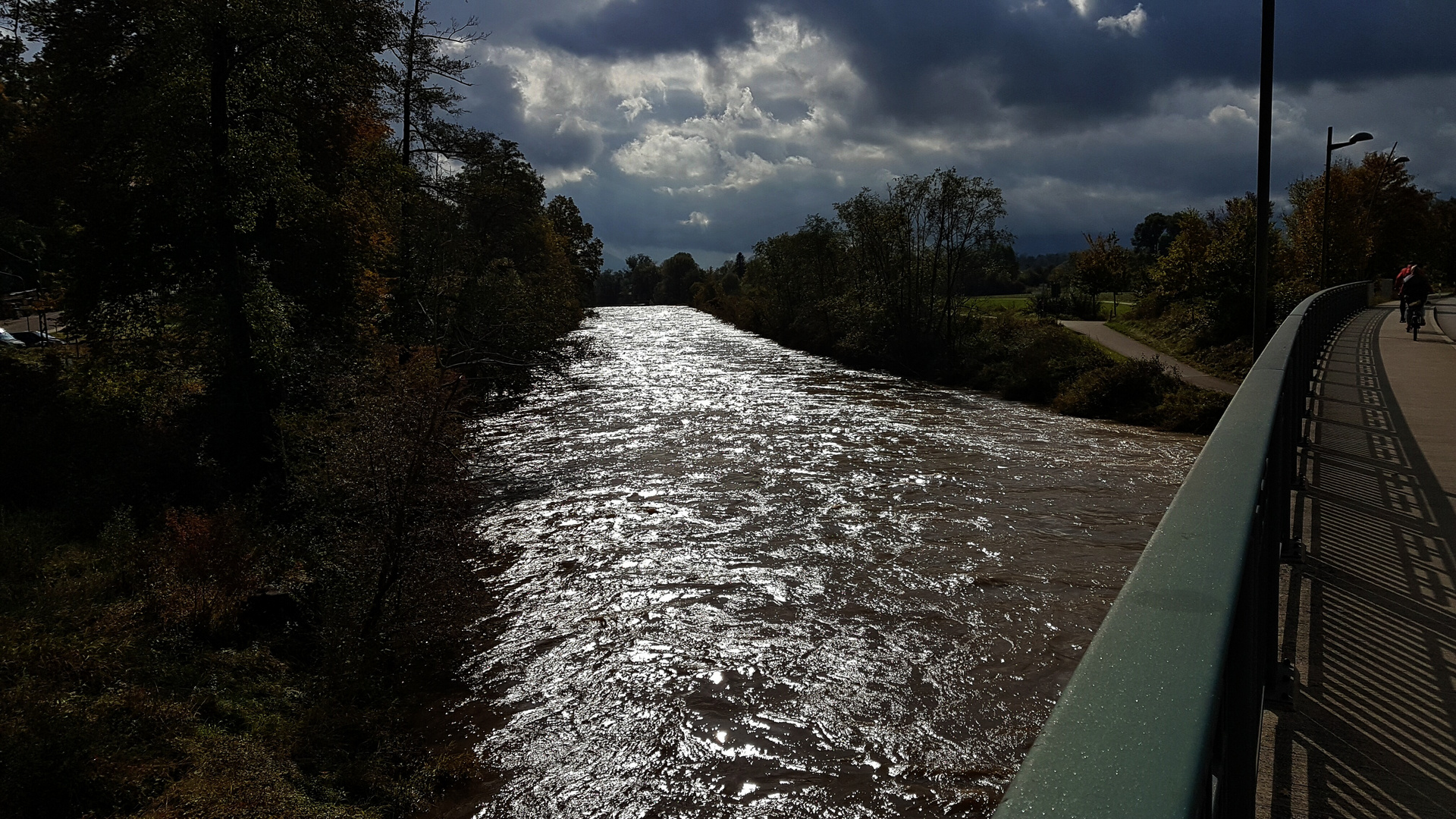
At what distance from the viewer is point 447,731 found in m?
7.41

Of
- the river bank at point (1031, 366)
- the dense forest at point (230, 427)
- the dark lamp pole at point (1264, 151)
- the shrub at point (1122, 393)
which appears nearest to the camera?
the dense forest at point (230, 427)

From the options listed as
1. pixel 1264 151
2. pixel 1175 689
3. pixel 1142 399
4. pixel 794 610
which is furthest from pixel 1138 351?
pixel 1175 689

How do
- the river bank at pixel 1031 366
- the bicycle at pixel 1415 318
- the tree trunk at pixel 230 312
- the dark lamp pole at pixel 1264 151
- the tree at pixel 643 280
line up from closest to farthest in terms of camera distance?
the dark lamp pole at pixel 1264 151
the tree trunk at pixel 230 312
the bicycle at pixel 1415 318
the river bank at pixel 1031 366
the tree at pixel 643 280

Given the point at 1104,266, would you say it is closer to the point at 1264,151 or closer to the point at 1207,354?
the point at 1207,354

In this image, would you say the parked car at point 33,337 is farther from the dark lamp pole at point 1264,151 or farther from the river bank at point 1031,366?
the dark lamp pole at point 1264,151

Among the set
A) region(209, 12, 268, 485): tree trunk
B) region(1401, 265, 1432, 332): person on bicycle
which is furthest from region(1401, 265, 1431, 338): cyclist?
region(209, 12, 268, 485): tree trunk

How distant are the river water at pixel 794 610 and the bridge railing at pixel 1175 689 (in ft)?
16.1

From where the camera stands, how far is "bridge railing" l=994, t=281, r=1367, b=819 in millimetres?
→ 979

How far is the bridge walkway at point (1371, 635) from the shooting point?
3.06m

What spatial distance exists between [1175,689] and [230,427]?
1649 cm

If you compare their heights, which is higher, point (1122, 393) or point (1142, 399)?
point (1122, 393)

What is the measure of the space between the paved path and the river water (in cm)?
602

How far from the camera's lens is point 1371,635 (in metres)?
4.21

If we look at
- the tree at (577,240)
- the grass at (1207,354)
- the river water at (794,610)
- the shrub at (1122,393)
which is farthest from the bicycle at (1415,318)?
the tree at (577,240)
